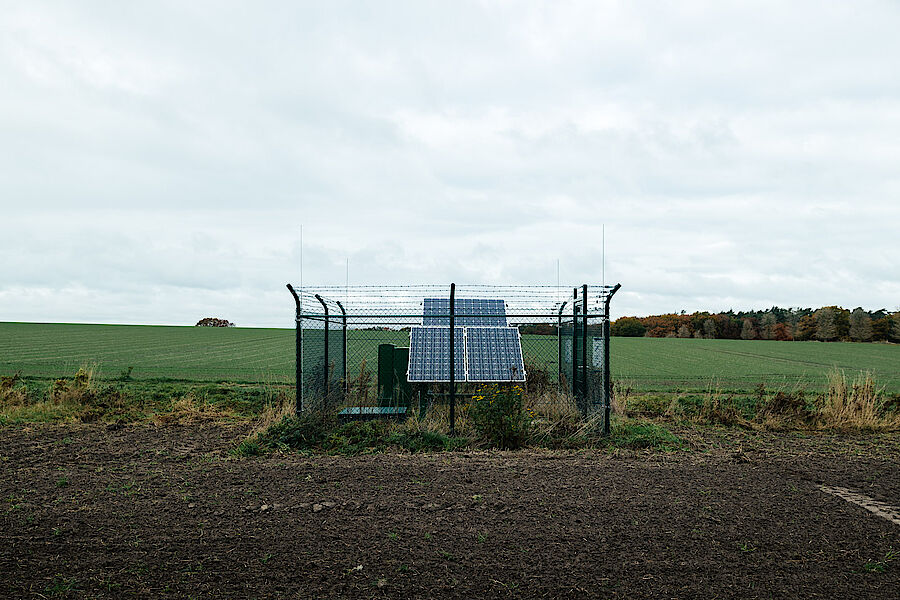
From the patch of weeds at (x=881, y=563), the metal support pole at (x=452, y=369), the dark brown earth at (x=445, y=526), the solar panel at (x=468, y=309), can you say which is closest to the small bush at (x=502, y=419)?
the metal support pole at (x=452, y=369)

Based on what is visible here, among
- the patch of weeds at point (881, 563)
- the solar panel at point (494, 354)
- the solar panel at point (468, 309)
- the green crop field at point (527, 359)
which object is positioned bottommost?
the patch of weeds at point (881, 563)

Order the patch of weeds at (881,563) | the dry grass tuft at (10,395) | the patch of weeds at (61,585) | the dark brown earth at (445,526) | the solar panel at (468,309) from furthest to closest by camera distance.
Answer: the dry grass tuft at (10,395)
the solar panel at (468,309)
the patch of weeds at (881,563)
the dark brown earth at (445,526)
the patch of weeds at (61,585)

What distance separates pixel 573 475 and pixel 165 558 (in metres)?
4.41

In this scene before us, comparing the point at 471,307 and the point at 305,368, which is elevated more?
the point at 471,307

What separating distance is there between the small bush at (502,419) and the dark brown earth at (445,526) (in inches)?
22.8

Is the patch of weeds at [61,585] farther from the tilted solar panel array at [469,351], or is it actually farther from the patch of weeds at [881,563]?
the tilted solar panel array at [469,351]

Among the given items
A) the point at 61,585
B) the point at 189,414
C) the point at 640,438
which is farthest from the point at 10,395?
the point at 640,438

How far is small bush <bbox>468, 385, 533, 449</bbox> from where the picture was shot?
30.9 ft

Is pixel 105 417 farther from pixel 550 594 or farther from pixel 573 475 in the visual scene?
pixel 550 594

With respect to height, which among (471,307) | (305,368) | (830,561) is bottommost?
(830,561)

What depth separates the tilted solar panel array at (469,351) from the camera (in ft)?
36.8

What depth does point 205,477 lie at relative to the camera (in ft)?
25.1

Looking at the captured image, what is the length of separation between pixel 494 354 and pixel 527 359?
2040 mm

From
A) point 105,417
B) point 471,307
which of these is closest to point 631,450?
point 471,307
